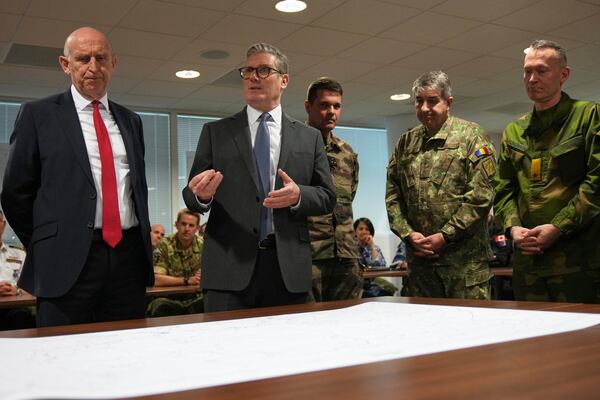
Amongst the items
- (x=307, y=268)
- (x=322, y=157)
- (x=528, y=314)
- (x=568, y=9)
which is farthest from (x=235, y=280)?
(x=568, y=9)

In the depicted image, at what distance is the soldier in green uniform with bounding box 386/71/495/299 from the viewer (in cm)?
241

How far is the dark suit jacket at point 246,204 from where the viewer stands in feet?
5.82

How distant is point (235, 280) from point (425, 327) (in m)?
0.83

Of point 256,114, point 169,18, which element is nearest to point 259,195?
point 256,114

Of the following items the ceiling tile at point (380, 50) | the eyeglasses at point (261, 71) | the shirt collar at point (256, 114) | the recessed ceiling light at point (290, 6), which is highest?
the ceiling tile at point (380, 50)

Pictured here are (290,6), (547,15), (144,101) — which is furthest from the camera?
(144,101)

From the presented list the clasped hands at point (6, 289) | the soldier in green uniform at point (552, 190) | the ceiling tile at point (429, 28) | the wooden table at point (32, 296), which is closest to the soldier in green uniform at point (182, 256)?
the wooden table at point (32, 296)

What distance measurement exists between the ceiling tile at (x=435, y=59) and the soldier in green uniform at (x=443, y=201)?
10.7 ft

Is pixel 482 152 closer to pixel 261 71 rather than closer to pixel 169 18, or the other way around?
pixel 261 71

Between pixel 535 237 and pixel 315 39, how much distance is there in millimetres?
3488

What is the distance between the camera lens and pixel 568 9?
4801mm

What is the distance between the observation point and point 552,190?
2.24 metres

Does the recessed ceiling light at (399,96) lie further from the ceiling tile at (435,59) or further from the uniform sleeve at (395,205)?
the uniform sleeve at (395,205)

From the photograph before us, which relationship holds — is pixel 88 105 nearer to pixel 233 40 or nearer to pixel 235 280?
pixel 235 280
